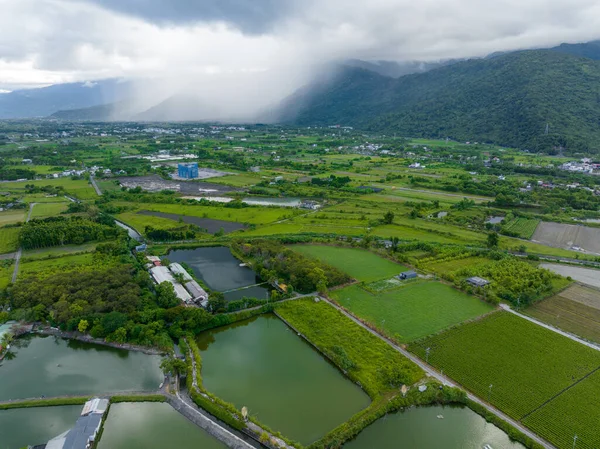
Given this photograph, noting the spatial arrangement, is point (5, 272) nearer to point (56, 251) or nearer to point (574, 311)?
point (56, 251)

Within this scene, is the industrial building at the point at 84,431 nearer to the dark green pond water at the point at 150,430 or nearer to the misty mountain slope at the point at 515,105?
the dark green pond water at the point at 150,430

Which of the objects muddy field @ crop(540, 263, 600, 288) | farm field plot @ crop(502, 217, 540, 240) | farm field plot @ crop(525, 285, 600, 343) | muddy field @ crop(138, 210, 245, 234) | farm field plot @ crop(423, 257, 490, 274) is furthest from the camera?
muddy field @ crop(138, 210, 245, 234)

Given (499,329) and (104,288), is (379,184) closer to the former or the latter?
(499,329)

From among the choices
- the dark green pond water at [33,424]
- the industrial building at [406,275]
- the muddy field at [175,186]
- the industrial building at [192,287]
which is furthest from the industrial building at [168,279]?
the muddy field at [175,186]

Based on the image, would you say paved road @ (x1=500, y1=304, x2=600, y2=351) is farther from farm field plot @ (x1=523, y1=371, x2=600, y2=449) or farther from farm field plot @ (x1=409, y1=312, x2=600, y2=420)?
farm field plot @ (x1=523, y1=371, x2=600, y2=449)

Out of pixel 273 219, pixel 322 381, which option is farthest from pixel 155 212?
pixel 322 381

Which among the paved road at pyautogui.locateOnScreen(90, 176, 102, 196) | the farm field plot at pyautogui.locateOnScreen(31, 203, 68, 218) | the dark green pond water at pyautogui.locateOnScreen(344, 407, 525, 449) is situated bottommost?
the dark green pond water at pyautogui.locateOnScreen(344, 407, 525, 449)

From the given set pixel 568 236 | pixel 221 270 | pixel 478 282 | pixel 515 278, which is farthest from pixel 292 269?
pixel 568 236

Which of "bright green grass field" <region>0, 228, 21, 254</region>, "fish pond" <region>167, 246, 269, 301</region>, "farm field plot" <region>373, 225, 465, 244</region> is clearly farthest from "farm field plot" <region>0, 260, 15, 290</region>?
"farm field plot" <region>373, 225, 465, 244</region>
